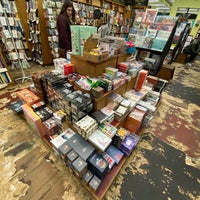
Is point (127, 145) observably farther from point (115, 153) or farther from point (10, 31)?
point (10, 31)

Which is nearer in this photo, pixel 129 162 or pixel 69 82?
pixel 129 162

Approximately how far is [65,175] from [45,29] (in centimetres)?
354

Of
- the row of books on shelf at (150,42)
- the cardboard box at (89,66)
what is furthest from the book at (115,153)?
the row of books on shelf at (150,42)

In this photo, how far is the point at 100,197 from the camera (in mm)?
1021

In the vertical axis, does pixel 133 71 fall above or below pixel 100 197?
above

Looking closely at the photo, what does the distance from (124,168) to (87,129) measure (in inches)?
25.1

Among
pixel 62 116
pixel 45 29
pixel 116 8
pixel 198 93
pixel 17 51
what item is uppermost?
pixel 116 8

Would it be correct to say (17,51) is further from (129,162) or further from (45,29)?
(129,162)

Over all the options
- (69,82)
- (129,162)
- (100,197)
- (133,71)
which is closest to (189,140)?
(129,162)

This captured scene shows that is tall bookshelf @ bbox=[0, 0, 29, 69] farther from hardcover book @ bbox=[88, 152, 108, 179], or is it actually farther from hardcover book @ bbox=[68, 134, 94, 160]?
hardcover book @ bbox=[88, 152, 108, 179]

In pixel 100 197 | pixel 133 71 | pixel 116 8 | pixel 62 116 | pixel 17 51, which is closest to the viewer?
pixel 100 197

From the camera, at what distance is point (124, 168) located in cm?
131

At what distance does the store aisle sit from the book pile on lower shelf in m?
0.11

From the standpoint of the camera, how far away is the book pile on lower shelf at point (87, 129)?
3.48ft
